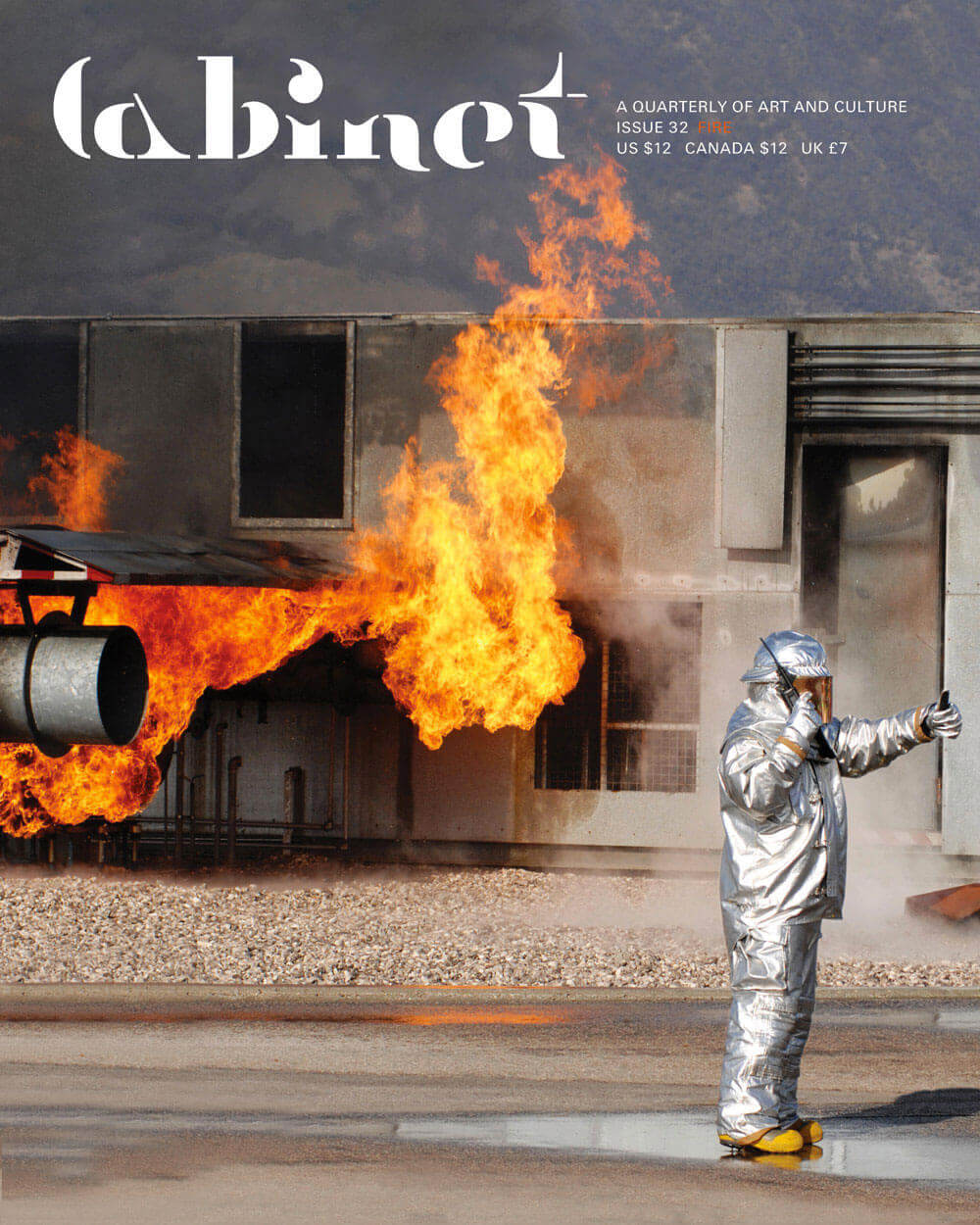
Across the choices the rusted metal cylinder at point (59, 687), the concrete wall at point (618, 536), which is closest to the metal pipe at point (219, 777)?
the concrete wall at point (618, 536)

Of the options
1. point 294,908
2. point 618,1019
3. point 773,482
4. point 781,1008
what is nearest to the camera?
point 781,1008

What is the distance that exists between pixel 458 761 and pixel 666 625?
2.68m

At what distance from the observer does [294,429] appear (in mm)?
14633

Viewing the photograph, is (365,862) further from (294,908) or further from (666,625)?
(666,625)

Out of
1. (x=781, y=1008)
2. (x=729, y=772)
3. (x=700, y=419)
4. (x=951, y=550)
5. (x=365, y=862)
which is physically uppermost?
(x=700, y=419)

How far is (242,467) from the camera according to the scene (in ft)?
48.2

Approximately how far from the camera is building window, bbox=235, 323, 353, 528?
574 inches

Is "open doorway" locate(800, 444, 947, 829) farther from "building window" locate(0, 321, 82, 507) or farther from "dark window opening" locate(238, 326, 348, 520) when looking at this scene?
"building window" locate(0, 321, 82, 507)

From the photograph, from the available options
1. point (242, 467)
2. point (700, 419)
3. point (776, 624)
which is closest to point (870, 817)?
point (776, 624)

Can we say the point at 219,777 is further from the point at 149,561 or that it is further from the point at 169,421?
the point at 149,561

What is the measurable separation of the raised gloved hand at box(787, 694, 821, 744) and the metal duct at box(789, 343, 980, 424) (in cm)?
917

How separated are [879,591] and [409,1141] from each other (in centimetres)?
1038

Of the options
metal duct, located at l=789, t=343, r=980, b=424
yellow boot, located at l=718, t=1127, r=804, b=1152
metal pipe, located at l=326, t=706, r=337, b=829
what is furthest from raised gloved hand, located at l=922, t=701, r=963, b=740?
metal pipe, located at l=326, t=706, r=337, b=829

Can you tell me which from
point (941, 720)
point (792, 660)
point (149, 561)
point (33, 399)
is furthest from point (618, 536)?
point (941, 720)
